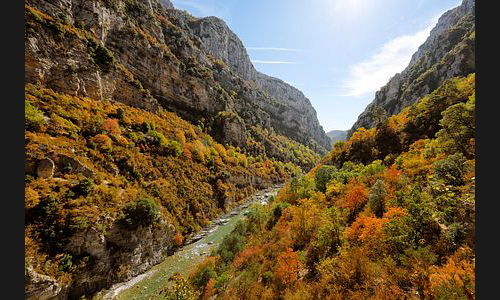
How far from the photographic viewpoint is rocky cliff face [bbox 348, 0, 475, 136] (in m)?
55.8

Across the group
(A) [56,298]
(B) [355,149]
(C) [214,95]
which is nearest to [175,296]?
(A) [56,298]

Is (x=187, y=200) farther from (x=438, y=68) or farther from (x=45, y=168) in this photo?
(x=438, y=68)

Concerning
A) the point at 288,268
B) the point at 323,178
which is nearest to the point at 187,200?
the point at 288,268

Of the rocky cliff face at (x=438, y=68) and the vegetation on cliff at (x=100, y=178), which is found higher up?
the rocky cliff face at (x=438, y=68)

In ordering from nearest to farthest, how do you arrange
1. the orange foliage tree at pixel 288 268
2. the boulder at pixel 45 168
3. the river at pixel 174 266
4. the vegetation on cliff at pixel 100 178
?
the orange foliage tree at pixel 288 268 < the vegetation on cliff at pixel 100 178 < the boulder at pixel 45 168 < the river at pixel 174 266

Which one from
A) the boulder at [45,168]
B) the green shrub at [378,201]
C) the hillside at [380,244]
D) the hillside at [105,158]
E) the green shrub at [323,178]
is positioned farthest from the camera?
the green shrub at [323,178]

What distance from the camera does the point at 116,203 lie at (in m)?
18.9

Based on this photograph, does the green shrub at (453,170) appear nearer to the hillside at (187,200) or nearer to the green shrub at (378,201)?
the hillside at (187,200)

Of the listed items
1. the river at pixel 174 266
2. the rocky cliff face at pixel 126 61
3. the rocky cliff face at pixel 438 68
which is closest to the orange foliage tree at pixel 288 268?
the river at pixel 174 266

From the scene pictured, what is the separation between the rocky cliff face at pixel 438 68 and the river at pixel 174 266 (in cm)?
→ 4535

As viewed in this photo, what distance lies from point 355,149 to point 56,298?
4428 centimetres

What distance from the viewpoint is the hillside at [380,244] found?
7.11 meters

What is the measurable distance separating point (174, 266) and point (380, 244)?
2211 cm
